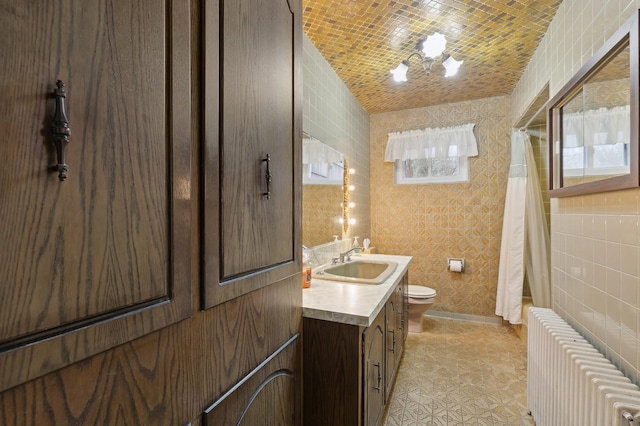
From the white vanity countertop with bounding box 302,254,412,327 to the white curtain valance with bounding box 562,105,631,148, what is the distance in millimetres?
1181

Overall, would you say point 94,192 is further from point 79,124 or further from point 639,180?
point 639,180

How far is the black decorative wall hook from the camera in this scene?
43 centimetres

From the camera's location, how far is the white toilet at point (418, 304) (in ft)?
9.64

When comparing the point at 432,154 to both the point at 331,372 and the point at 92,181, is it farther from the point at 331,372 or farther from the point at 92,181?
the point at 92,181

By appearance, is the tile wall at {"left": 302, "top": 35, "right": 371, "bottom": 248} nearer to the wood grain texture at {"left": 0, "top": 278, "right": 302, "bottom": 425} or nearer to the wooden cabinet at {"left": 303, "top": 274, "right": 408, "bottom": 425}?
the wooden cabinet at {"left": 303, "top": 274, "right": 408, "bottom": 425}

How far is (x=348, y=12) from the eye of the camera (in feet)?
6.33

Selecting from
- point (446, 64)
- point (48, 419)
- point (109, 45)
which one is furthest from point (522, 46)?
point (48, 419)

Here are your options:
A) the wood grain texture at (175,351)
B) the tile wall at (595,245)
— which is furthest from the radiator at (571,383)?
the wood grain texture at (175,351)

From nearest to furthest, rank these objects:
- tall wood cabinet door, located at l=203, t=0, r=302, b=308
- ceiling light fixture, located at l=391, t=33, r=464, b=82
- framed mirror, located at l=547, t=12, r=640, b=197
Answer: tall wood cabinet door, located at l=203, t=0, r=302, b=308 → framed mirror, located at l=547, t=12, r=640, b=197 → ceiling light fixture, located at l=391, t=33, r=464, b=82

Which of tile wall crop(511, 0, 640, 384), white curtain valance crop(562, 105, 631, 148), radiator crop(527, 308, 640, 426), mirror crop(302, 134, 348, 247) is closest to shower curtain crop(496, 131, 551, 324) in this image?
tile wall crop(511, 0, 640, 384)

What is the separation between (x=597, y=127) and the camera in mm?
1366

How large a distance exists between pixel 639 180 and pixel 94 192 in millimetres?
1563

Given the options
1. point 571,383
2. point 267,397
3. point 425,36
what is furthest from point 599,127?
point 267,397

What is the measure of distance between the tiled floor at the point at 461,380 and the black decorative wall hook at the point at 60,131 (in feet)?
6.80
